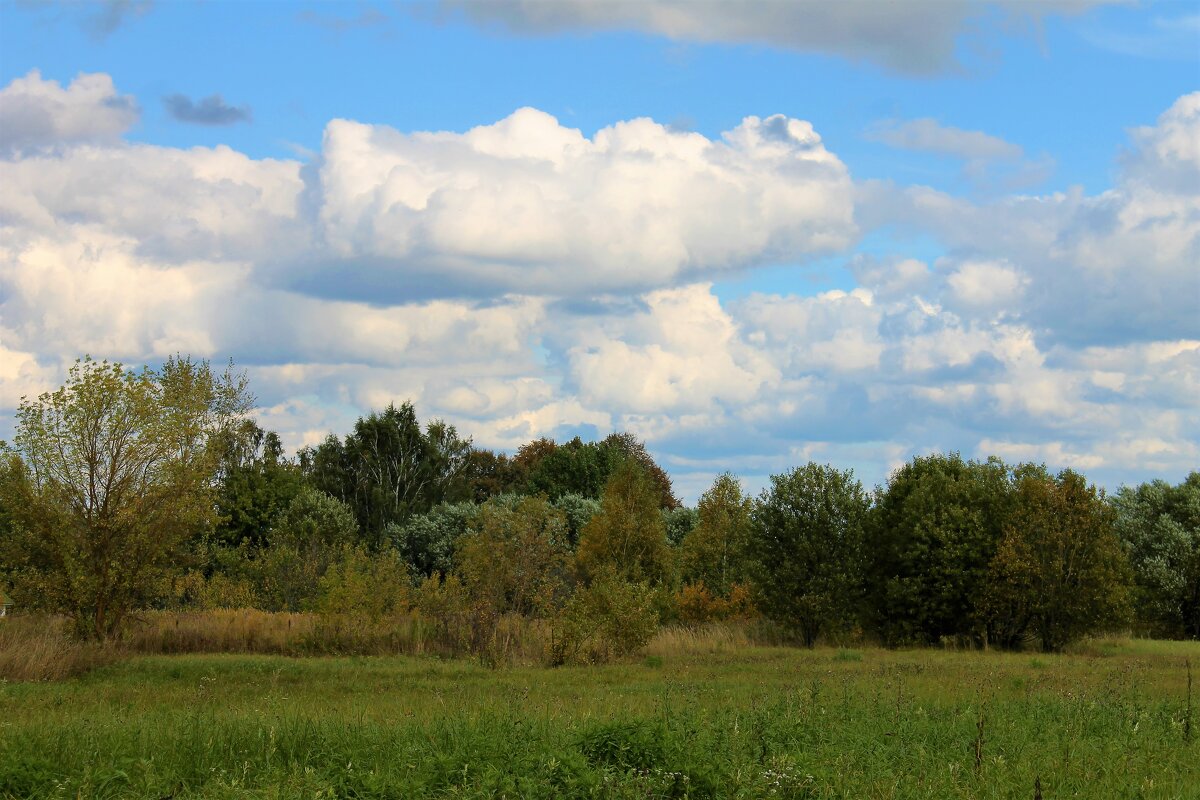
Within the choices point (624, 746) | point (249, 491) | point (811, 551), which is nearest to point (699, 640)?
point (811, 551)

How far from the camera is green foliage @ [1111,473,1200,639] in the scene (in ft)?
156

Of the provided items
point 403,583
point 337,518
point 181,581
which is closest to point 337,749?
point 403,583

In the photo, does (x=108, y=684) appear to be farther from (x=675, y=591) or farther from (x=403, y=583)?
(x=675, y=591)

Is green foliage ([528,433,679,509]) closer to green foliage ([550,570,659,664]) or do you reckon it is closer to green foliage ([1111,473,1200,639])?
green foliage ([1111,473,1200,639])

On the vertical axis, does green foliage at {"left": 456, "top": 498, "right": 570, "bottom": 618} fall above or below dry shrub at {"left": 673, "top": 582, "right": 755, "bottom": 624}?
above

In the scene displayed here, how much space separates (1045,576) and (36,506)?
28.0 m

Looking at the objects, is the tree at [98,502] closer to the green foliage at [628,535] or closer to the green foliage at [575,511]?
the green foliage at [628,535]

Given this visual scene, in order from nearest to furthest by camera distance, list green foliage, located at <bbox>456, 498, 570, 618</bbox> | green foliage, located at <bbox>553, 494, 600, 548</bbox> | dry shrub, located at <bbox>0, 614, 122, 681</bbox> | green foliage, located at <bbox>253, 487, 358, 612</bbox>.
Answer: dry shrub, located at <bbox>0, 614, 122, 681</bbox> < green foliage, located at <bbox>456, 498, 570, 618</bbox> < green foliage, located at <bbox>253, 487, 358, 612</bbox> < green foliage, located at <bbox>553, 494, 600, 548</bbox>

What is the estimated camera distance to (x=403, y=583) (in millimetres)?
32719

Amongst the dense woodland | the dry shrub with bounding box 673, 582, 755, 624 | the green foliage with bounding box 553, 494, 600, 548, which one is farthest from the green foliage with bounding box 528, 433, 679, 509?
the dry shrub with bounding box 673, 582, 755, 624

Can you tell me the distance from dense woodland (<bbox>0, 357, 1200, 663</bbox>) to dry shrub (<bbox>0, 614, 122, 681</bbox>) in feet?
4.01

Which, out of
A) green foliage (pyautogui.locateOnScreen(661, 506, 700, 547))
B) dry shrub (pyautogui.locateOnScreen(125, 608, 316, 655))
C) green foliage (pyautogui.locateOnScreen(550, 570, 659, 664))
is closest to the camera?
green foliage (pyautogui.locateOnScreen(550, 570, 659, 664))

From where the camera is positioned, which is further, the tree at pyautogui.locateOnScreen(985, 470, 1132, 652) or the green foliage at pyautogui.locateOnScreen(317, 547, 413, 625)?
the tree at pyautogui.locateOnScreen(985, 470, 1132, 652)

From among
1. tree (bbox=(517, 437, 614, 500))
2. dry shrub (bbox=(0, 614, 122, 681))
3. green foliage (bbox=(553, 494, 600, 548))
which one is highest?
tree (bbox=(517, 437, 614, 500))
